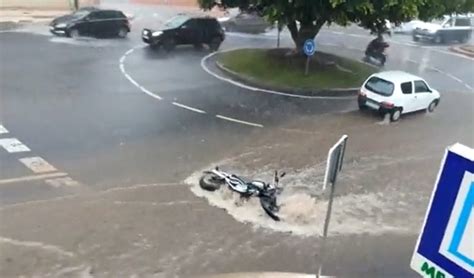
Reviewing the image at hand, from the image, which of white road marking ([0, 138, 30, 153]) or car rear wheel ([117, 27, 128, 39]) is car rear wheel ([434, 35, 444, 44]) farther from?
white road marking ([0, 138, 30, 153])

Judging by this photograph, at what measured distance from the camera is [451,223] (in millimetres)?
3512

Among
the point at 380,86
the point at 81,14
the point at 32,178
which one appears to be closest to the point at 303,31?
the point at 380,86

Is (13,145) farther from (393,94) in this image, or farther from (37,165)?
(393,94)

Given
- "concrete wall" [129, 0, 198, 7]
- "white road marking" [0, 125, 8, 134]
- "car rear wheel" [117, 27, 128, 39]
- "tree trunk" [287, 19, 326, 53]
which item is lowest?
"concrete wall" [129, 0, 198, 7]

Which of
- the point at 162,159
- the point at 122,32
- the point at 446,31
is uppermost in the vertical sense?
the point at 162,159

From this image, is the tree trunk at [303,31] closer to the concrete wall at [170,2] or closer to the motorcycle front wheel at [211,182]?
the motorcycle front wheel at [211,182]

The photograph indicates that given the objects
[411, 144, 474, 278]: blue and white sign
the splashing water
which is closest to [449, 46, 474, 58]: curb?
the splashing water

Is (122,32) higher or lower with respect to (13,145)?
lower

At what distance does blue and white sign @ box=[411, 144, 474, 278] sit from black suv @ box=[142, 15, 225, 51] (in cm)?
2532

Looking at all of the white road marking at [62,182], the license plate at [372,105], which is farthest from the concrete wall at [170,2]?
the white road marking at [62,182]

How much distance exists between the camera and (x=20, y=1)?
3672 cm

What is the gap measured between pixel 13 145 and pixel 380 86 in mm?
11222

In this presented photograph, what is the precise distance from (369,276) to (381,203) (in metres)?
3.22

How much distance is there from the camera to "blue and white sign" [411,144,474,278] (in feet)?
11.1
